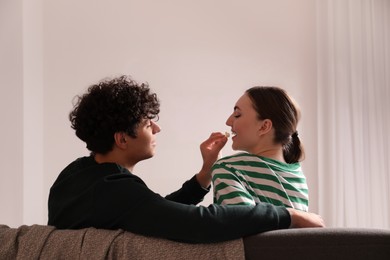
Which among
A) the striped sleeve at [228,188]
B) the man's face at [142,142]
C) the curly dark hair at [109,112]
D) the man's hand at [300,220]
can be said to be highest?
the curly dark hair at [109,112]

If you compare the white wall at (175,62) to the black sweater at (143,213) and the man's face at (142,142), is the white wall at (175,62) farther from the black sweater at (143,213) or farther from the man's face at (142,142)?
the black sweater at (143,213)

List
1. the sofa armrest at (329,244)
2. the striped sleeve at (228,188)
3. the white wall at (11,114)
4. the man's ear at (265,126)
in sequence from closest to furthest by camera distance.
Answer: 1. the sofa armrest at (329,244)
2. the striped sleeve at (228,188)
3. the man's ear at (265,126)
4. the white wall at (11,114)

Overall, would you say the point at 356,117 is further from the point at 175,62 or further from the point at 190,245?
the point at 190,245

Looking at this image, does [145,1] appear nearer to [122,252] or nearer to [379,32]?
[379,32]

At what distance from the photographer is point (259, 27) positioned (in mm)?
3217

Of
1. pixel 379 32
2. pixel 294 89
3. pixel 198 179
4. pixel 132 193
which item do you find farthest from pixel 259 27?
pixel 132 193

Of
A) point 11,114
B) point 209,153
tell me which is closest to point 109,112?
point 209,153

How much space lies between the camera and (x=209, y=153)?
1.71m

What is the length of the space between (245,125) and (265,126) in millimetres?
63

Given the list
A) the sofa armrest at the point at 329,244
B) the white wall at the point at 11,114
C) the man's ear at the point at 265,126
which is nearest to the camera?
the sofa armrest at the point at 329,244

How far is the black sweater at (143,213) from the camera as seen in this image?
109 centimetres

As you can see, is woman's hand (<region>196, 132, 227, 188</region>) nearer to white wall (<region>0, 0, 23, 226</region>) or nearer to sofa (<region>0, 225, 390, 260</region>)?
sofa (<region>0, 225, 390, 260</region>)

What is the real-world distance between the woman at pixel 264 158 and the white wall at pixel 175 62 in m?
1.35

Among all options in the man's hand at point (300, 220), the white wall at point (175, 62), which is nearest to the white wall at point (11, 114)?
the white wall at point (175, 62)
